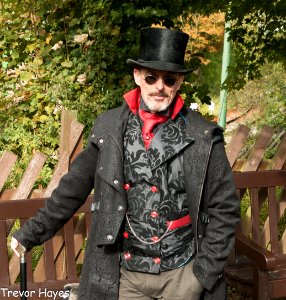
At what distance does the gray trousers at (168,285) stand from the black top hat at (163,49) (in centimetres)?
83

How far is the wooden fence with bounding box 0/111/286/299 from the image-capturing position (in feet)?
14.3

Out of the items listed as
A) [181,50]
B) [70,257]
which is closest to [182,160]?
[181,50]

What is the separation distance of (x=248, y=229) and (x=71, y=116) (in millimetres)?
1520

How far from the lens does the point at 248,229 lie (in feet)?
16.6

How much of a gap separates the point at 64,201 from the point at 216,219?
0.69m

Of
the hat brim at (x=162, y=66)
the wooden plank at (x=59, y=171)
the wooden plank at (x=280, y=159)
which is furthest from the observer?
the wooden plank at (x=280, y=159)

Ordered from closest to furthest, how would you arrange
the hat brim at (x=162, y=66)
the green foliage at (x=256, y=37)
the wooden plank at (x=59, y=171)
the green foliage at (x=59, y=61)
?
the hat brim at (x=162, y=66) → the wooden plank at (x=59, y=171) → the green foliage at (x=59, y=61) → the green foliage at (x=256, y=37)

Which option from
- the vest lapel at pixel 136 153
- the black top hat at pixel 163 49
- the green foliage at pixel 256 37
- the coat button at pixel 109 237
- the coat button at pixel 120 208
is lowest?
the coat button at pixel 109 237

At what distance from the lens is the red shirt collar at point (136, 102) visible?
2951mm

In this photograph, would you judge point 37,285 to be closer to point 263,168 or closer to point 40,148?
point 263,168

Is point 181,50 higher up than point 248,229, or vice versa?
point 181,50

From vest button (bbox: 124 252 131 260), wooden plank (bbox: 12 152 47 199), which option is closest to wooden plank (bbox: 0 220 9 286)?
wooden plank (bbox: 12 152 47 199)

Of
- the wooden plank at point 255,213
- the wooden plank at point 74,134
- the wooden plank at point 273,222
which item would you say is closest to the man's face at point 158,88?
the wooden plank at point 74,134

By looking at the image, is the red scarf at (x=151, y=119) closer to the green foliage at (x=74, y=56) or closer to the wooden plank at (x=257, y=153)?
the wooden plank at (x=257, y=153)
